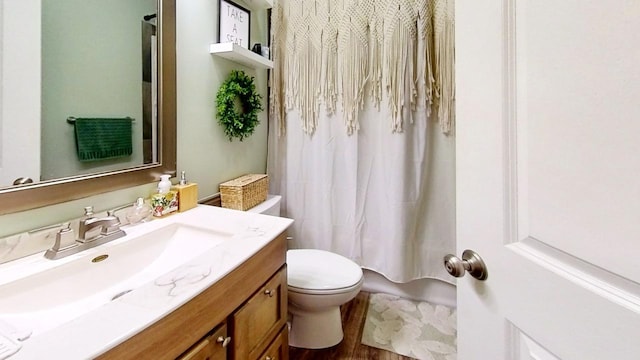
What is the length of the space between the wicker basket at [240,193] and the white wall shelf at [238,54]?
64 cm

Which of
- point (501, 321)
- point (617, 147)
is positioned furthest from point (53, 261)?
point (617, 147)

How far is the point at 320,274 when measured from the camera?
58.0 inches

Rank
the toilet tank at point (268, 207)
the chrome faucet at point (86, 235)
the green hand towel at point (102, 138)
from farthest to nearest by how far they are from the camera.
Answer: the toilet tank at point (268, 207)
the green hand towel at point (102, 138)
the chrome faucet at point (86, 235)

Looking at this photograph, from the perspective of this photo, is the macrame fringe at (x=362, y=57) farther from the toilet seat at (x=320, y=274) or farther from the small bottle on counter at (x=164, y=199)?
the small bottle on counter at (x=164, y=199)

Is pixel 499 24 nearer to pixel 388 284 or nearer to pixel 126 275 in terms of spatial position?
pixel 126 275

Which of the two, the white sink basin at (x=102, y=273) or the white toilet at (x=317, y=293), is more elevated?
the white sink basin at (x=102, y=273)

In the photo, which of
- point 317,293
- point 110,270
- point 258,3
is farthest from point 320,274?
point 258,3

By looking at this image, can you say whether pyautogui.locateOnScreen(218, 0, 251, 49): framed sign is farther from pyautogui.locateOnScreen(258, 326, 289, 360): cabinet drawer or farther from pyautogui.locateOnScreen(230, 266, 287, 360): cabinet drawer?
pyautogui.locateOnScreen(258, 326, 289, 360): cabinet drawer

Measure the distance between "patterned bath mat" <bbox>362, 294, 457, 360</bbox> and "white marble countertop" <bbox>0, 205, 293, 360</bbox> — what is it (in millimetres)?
1010

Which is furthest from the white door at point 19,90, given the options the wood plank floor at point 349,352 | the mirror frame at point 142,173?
the wood plank floor at point 349,352

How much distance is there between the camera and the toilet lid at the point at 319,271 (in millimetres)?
1378

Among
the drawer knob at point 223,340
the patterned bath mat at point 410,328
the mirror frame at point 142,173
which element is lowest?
the patterned bath mat at point 410,328

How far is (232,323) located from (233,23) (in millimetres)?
1466

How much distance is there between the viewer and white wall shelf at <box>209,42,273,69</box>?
1.42m
